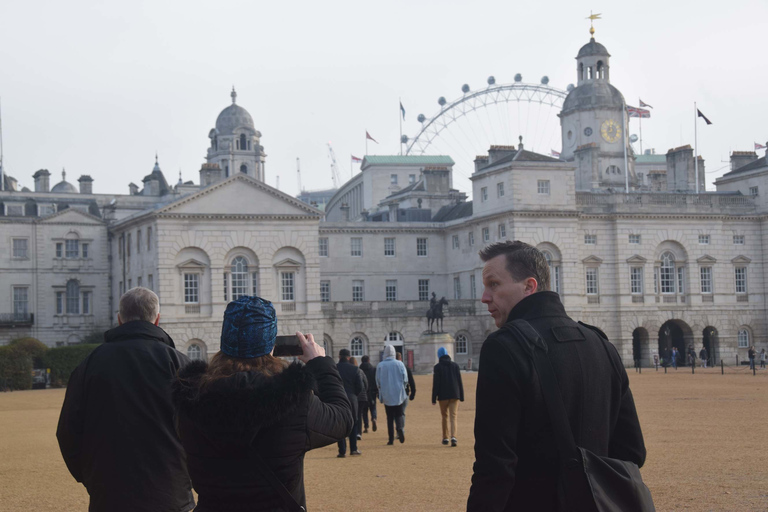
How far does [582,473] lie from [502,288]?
4.14 ft

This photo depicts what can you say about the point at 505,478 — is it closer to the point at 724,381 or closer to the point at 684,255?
the point at 724,381

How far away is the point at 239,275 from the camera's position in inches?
2724

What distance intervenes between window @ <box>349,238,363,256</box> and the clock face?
24.6 metres

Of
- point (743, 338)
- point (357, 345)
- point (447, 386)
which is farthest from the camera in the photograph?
point (743, 338)

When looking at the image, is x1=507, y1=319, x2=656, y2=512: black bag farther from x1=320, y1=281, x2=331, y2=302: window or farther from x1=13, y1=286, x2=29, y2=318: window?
x1=13, y1=286, x2=29, y2=318: window

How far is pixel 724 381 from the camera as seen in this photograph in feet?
155

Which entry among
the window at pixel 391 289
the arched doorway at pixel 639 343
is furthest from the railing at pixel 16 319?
the arched doorway at pixel 639 343

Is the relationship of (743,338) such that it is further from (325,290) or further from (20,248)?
(20,248)

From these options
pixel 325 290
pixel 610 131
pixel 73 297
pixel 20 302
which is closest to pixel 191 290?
pixel 325 290

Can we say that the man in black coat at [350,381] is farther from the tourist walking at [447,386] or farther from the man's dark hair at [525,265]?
the man's dark hair at [525,265]

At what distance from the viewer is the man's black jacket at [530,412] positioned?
575 cm

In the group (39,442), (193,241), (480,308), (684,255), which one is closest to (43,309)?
(193,241)

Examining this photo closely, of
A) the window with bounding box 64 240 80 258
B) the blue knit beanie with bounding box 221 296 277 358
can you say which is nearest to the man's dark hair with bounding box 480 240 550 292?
the blue knit beanie with bounding box 221 296 277 358

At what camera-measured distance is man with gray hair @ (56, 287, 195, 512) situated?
7.84 meters
